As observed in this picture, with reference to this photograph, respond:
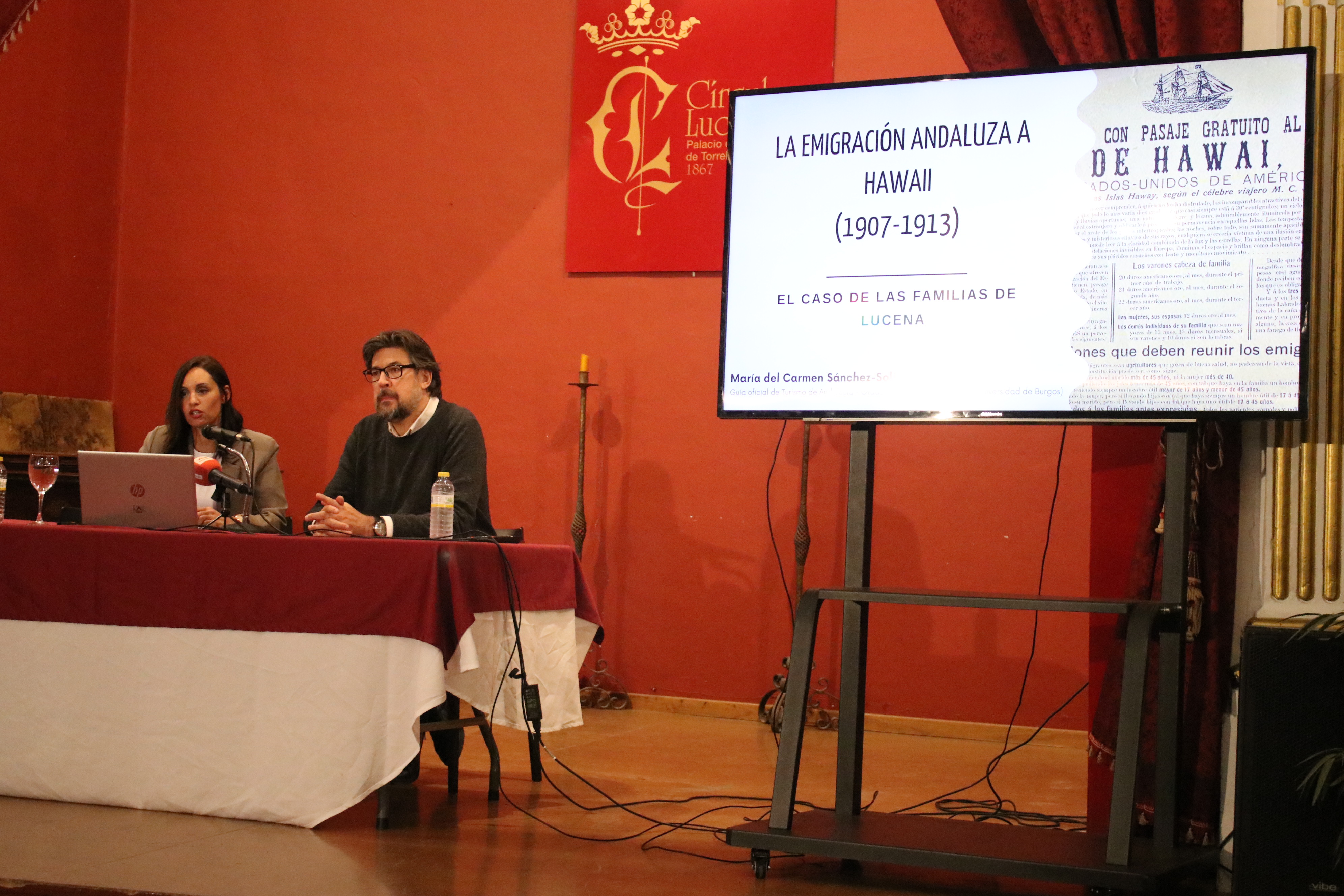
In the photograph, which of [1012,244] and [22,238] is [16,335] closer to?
[22,238]

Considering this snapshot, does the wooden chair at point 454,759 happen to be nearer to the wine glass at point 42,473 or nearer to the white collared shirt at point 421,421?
the white collared shirt at point 421,421

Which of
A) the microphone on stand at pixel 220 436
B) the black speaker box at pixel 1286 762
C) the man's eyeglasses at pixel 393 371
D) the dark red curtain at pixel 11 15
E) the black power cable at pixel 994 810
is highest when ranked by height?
the dark red curtain at pixel 11 15

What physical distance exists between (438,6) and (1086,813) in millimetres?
4239

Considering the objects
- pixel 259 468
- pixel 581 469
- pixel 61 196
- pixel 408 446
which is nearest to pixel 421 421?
pixel 408 446

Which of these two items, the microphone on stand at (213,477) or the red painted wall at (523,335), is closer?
the microphone on stand at (213,477)

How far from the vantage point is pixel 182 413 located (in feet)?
11.9

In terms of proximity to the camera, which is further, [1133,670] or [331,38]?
[331,38]

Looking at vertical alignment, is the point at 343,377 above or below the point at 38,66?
below

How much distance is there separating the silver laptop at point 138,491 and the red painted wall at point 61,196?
2598 mm

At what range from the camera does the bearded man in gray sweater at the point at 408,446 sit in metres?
3.37

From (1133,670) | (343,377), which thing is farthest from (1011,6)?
(343,377)

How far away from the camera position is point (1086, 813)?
3.11 m

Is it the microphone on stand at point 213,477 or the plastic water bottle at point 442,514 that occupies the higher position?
the microphone on stand at point 213,477

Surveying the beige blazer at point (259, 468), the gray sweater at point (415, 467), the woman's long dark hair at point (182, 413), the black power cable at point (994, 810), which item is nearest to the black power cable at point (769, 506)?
the black power cable at point (994, 810)
